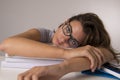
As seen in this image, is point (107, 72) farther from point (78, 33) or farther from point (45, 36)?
point (45, 36)

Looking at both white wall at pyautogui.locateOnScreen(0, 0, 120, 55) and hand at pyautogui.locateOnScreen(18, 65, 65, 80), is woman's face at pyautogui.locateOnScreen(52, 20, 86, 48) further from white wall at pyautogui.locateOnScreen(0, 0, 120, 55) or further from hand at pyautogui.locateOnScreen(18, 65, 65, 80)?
white wall at pyautogui.locateOnScreen(0, 0, 120, 55)

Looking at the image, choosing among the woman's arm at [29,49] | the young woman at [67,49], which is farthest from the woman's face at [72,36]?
the woman's arm at [29,49]

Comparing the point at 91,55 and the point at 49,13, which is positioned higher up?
the point at 49,13

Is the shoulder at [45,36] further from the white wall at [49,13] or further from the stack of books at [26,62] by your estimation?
the white wall at [49,13]

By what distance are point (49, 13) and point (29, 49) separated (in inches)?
44.2

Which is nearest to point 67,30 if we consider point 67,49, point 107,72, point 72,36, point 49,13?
point 72,36

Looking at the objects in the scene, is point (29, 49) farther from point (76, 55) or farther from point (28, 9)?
point (28, 9)

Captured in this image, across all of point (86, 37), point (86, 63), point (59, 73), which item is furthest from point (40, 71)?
point (86, 37)

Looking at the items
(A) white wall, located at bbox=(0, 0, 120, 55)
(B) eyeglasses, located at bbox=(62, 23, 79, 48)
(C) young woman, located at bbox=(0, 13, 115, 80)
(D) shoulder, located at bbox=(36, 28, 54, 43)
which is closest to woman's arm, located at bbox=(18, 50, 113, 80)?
(C) young woman, located at bbox=(0, 13, 115, 80)

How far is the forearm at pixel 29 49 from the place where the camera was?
2.32ft

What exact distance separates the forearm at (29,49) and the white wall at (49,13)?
1049mm

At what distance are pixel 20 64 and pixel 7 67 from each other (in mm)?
41

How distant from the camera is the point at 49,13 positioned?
1.83 metres

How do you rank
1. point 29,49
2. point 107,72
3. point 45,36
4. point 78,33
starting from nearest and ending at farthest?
point 107,72
point 29,49
point 78,33
point 45,36
